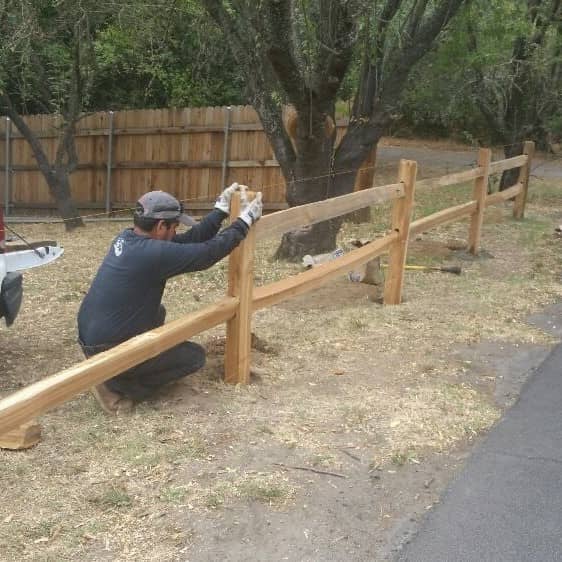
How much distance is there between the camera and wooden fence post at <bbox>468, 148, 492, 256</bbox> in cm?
952

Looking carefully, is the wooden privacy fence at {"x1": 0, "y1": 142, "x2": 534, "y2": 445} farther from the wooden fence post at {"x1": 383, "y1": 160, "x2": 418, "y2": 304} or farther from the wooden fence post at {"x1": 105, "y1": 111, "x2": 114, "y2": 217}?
the wooden fence post at {"x1": 105, "y1": 111, "x2": 114, "y2": 217}

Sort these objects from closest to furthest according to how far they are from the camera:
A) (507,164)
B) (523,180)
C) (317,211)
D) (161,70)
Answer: (317,211)
(507,164)
(523,180)
(161,70)

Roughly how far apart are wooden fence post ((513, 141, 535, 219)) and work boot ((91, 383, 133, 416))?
8.98 meters

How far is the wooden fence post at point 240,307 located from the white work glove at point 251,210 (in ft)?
0.14

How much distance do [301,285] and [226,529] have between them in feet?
8.46

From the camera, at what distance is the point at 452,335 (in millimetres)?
6309

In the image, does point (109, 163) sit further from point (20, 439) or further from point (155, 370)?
point (20, 439)

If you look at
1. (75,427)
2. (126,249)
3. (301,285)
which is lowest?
(75,427)

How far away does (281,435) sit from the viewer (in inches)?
168

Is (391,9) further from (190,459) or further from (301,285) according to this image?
(190,459)

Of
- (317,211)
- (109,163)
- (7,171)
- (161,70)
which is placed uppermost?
(161,70)

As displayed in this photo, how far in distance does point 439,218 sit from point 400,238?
1.32m

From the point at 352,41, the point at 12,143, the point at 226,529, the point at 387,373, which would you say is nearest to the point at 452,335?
the point at 387,373

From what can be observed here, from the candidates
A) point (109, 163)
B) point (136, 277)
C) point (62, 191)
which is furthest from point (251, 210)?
Result: point (109, 163)
